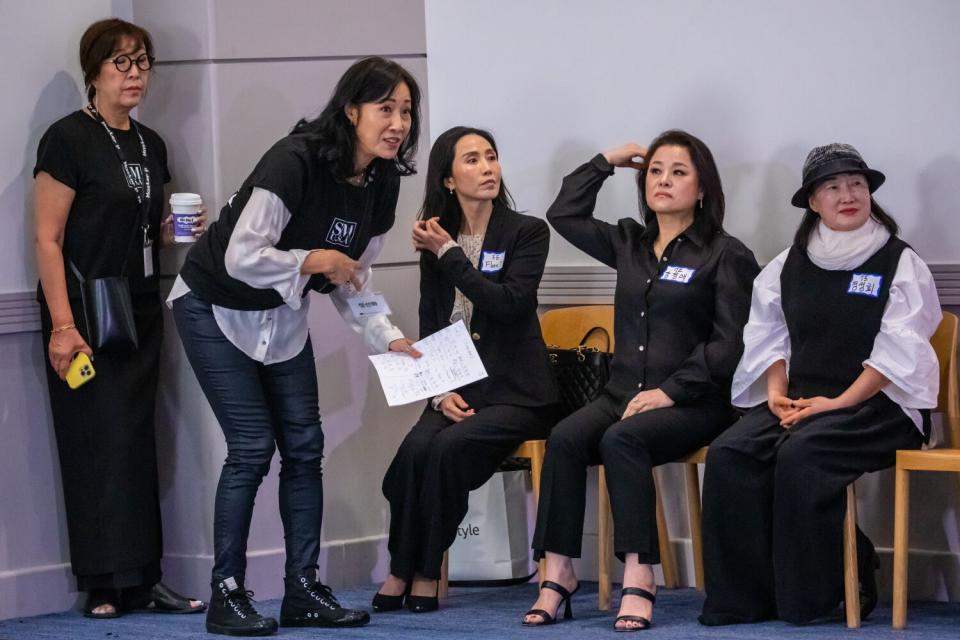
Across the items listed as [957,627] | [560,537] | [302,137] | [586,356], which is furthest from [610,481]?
[302,137]

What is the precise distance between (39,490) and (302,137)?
4.92ft

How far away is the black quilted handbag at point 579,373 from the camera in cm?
410

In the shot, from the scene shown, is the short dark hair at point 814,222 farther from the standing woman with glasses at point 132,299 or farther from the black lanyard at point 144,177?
the black lanyard at point 144,177

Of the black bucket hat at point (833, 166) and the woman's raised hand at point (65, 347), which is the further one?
the woman's raised hand at point (65, 347)

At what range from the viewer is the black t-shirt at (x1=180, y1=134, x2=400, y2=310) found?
339cm

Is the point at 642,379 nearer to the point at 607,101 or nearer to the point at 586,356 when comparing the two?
the point at 586,356

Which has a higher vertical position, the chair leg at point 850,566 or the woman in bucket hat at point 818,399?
the woman in bucket hat at point 818,399

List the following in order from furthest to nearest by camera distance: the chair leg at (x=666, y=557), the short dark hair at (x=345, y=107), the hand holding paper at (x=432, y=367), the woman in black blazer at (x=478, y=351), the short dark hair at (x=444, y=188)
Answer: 1. the chair leg at (x=666, y=557)
2. the short dark hair at (x=444, y=188)
3. the woman in black blazer at (x=478, y=351)
4. the hand holding paper at (x=432, y=367)
5. the short dark hair at (x=345, y=107)

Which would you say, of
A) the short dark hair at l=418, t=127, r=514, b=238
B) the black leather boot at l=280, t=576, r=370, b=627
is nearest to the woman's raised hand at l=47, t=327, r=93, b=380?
the black leather boot at l=280, t=576, r=370, b=627

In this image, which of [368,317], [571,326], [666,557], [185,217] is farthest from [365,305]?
[666,557]

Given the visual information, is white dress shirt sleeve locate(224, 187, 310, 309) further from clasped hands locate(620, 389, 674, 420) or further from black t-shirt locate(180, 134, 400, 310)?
clasped hands locate(620, 389, 674, 420)

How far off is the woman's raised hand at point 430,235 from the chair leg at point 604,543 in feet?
2.57

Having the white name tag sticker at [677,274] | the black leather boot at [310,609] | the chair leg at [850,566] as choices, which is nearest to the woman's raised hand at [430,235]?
the white name tag sticker at [677,274]

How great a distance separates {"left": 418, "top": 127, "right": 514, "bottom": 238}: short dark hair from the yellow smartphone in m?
1.04
